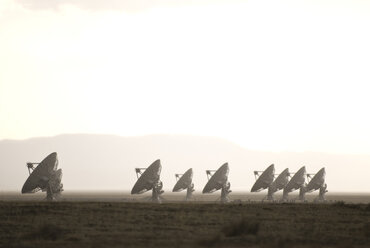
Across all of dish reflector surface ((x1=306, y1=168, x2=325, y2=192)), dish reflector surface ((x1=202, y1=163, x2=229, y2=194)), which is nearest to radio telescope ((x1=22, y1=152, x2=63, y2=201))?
dish reflector surface ((x1=202, y1=163, x2=229, y2=194))

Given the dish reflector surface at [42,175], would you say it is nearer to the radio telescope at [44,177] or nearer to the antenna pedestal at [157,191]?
the radio telescope at [44,177]

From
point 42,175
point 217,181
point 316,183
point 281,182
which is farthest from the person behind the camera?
point 316,183

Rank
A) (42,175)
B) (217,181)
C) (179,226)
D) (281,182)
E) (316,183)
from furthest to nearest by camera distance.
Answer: (316,183) < (281,182) < (217,181) < (42,175) < (179,226)

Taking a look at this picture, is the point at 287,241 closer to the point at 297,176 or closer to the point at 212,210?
the point at 212,210

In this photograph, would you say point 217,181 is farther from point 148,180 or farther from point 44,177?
point 44,177

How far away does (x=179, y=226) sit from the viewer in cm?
4394

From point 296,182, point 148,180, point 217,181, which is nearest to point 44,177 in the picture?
point 148,180

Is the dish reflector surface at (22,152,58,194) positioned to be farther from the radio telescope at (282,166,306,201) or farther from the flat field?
the radio telescope at (282,166,306,201)

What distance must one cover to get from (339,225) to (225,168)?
42.7m

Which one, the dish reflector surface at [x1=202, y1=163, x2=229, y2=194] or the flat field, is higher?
the dish reflector surface at [x1=202, y1=163, x2=229, y2=194]

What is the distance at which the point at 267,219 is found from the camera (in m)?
49.7

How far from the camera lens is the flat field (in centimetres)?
3628

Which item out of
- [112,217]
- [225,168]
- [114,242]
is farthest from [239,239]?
[225,168]

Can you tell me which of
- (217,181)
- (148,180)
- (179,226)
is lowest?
(179,226)
